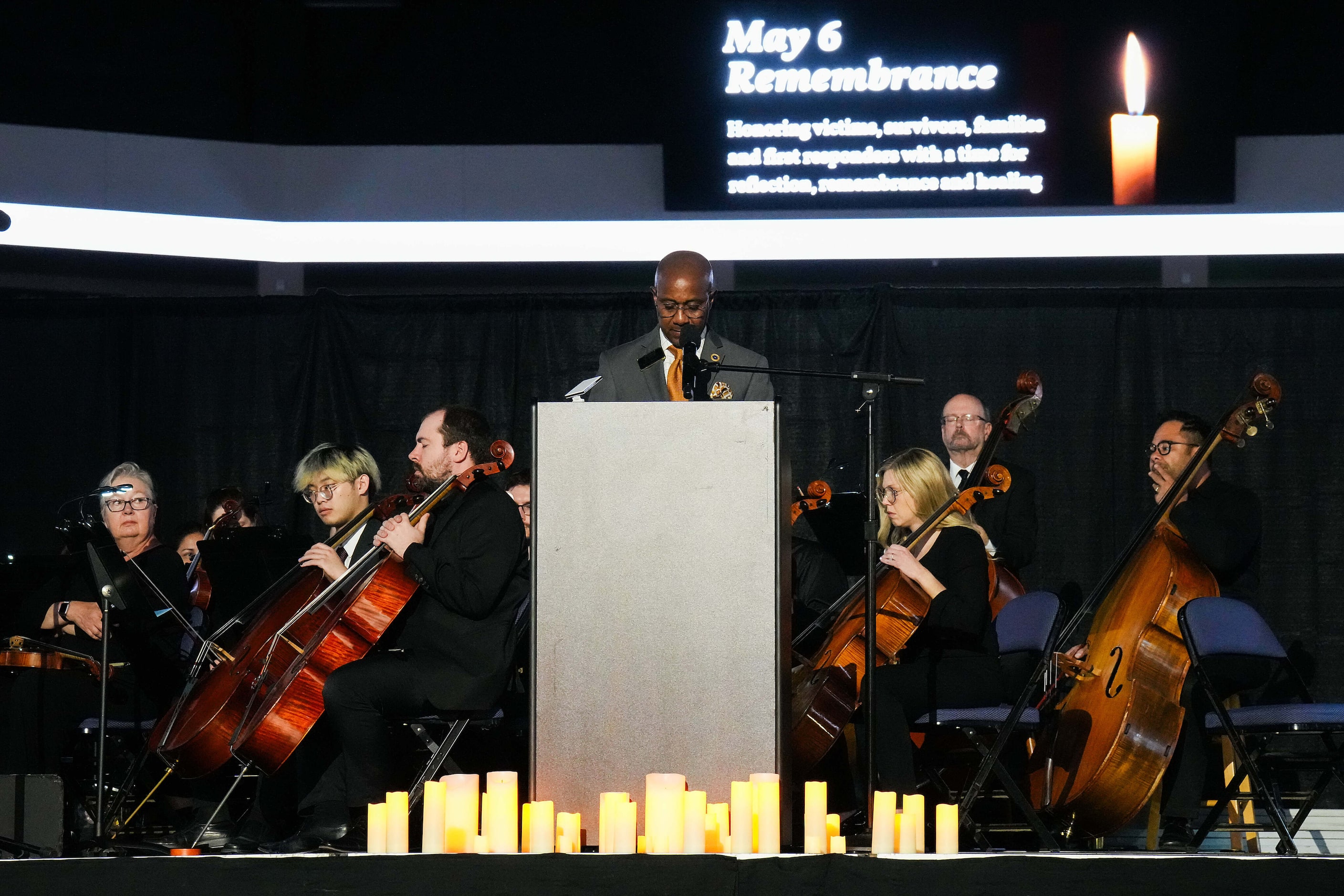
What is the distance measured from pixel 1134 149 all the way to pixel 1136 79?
297 mm

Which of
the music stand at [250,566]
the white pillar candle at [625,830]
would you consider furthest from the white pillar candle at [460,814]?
the music stand at [250,566]

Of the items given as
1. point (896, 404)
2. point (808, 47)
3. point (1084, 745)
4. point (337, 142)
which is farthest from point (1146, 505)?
point (337, 142)

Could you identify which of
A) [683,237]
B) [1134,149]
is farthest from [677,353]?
[1134,149]

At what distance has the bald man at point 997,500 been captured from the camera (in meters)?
5.09

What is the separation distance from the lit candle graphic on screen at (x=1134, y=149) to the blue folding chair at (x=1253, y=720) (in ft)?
8.58

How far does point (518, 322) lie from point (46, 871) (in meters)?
3.86

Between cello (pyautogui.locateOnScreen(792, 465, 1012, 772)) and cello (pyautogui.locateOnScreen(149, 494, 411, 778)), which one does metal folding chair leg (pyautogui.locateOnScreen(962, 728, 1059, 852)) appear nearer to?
cello (pyautogui.locateOnScreen(792, 465, 1012, 772))

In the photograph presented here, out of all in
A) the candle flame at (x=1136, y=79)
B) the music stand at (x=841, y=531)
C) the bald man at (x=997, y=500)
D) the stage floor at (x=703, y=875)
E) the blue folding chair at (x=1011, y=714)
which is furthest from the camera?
the candle flame at (x=1136, y=79)

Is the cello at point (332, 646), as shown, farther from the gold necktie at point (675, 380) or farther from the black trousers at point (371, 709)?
the gold necktie at point (675, 380)

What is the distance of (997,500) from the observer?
16.7ft

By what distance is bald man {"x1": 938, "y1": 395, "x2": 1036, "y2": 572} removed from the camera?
5.09 metres

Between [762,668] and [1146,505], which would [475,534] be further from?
[1146,505]

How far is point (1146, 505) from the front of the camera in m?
5.75

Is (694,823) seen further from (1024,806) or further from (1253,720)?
(1253,720)
